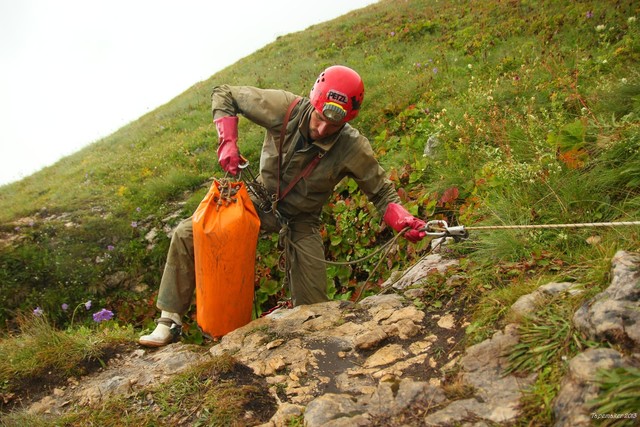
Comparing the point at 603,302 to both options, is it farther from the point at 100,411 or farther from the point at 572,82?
the point at 572,82

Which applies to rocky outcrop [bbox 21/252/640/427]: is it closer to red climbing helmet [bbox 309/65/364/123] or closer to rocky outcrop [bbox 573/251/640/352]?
rocky outcrop [bbox 573/251/640/352]

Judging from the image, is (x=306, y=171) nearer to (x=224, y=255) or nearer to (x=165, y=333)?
(x=224, y=255)

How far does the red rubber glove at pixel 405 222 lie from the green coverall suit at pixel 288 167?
21cm

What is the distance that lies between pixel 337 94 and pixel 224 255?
1.68m

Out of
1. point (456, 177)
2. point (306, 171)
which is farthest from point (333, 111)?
point (456, 177)

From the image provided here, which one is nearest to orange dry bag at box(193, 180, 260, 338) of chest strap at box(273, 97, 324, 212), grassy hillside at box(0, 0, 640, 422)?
chest strap at box(273, 97, 324, 212)

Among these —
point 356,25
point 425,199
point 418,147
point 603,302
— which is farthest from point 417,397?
point 356,25

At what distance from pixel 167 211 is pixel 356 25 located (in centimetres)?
1151

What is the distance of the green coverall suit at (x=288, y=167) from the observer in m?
4.14

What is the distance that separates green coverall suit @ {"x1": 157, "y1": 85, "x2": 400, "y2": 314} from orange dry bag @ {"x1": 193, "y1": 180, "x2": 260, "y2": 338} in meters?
0.38

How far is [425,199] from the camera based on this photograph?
5.35m

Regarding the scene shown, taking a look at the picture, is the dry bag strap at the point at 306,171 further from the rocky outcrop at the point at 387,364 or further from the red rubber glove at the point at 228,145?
the rocky outcrop at the point at 387,364

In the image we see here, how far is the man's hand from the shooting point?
3977mm

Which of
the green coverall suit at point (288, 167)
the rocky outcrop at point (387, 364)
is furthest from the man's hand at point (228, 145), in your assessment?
the rocky outcrop at point (387, 364)
